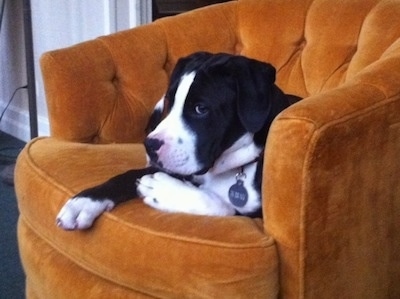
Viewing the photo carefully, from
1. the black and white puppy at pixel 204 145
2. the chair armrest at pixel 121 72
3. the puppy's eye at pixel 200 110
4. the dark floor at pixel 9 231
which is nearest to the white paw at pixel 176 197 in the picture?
the black and white puppy at pixel 204 145

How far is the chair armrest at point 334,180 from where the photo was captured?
1.22 metres

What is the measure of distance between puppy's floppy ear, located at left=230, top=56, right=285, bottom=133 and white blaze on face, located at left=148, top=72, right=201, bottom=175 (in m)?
0.11

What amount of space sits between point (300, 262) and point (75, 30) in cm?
186

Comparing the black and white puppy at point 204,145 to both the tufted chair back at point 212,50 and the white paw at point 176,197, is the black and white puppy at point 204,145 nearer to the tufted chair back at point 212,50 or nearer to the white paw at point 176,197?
the white paw at point 176,197

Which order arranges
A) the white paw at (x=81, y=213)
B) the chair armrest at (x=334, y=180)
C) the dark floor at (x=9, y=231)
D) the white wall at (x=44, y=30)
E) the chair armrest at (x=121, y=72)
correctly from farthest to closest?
the white wall at (x=44, y=30), the dark floor at (x=9, y=231), the chair armrest at (x=121, y=72), the white paw at (x=81, y=213), the chair armrest at (x=334, y=180)

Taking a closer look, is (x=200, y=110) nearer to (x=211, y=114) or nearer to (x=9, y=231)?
(x=211, y=114)

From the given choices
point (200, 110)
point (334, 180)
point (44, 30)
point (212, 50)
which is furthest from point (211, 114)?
point (44, 30)

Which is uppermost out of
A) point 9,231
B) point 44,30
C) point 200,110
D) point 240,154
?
point 200,110

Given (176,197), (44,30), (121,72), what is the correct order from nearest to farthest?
(176,197)
(121,72)
(44,30)

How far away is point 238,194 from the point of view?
4.89 ft

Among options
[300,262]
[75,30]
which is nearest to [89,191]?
[300,262]

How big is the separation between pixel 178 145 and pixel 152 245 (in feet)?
0.74

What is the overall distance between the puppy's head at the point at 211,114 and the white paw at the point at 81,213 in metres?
0.15

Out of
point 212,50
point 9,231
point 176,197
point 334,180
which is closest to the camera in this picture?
point 334,180
